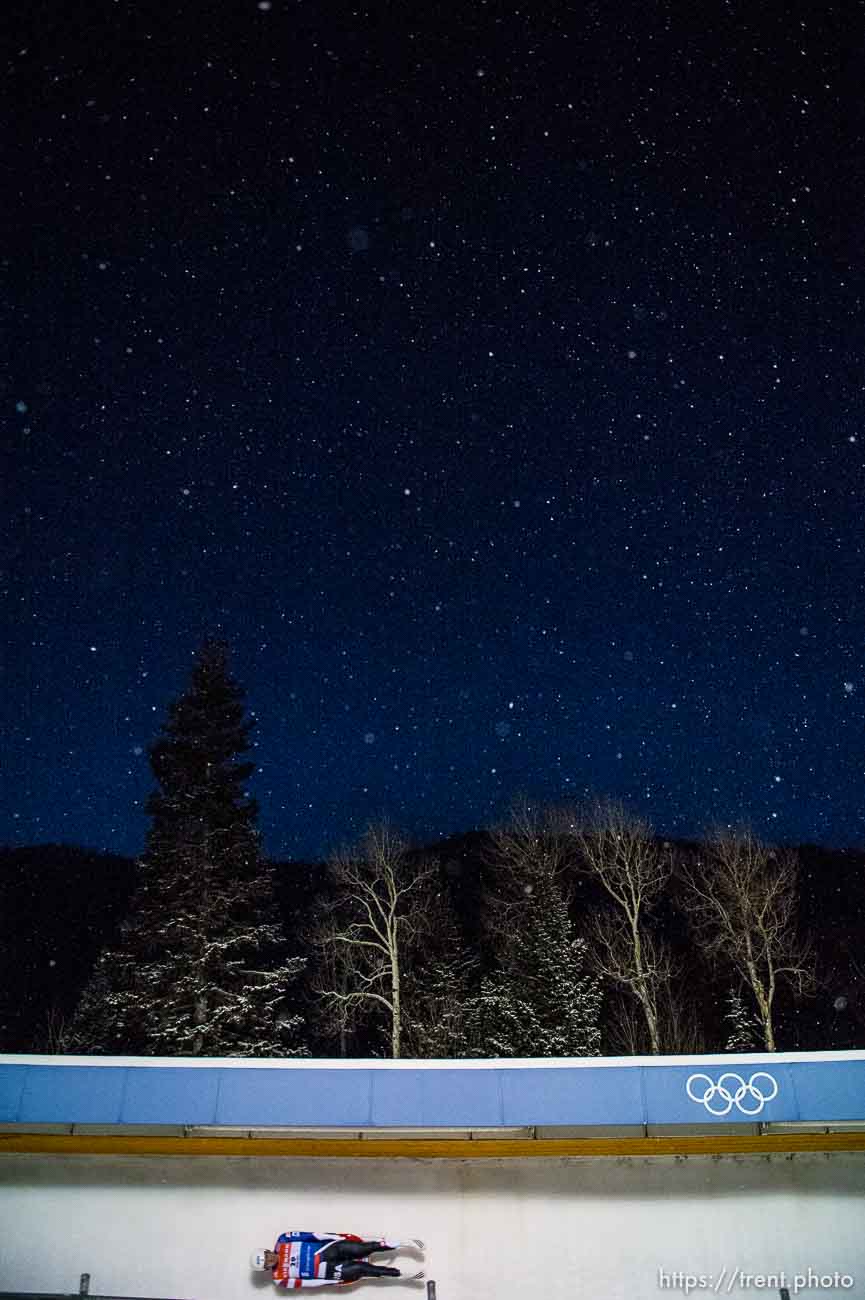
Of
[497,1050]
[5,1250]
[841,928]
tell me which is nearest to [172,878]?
[497,1050]

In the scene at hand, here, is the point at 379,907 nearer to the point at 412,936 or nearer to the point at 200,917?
the point at 412,936

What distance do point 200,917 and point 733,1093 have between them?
43.2 ft

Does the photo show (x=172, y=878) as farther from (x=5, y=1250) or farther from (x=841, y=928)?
(x=841, y=928)

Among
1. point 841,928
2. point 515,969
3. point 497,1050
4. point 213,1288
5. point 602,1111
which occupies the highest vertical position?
point 841,928

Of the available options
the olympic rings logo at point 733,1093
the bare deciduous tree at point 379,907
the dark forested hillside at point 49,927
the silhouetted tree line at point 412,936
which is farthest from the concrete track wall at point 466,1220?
the dark forested hillside at point 49,927

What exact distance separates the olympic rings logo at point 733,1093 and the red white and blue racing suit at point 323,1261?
3053 mm

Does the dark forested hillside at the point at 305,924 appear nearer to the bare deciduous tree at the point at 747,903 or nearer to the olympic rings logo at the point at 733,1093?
the bare deciduous tree at the point at 747,903

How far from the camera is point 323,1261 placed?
7930 millimetres

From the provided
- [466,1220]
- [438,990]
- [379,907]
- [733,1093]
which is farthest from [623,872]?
[466,1220]

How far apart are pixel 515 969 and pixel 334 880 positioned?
4.77 meters

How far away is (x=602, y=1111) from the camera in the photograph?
8.56m

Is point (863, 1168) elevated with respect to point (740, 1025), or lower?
lower

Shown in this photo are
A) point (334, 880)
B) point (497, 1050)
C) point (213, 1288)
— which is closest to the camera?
point (213, 1288)

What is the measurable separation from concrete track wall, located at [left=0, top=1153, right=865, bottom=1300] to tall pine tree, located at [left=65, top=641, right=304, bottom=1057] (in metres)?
9.72
